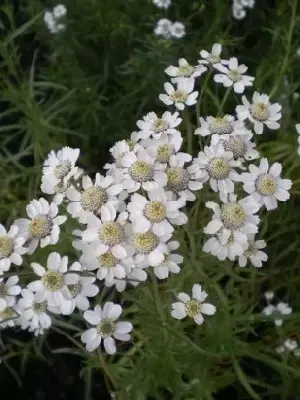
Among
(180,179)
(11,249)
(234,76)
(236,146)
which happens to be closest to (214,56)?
(234,76)

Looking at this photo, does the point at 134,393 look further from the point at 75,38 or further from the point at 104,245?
the point at 75,38

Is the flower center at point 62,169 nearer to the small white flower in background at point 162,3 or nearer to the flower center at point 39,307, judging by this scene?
the flower center at point 39,307

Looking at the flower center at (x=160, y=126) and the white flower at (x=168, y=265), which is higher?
the flower center at (x=160, y=126)

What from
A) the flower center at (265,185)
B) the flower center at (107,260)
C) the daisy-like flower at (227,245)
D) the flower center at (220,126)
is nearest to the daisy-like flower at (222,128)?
the flower center at (220,126)

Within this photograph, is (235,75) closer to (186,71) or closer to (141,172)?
(186,71)

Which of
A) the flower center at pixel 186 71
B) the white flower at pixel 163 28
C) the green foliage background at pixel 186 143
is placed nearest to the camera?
the green foliage background at pixel 186 143

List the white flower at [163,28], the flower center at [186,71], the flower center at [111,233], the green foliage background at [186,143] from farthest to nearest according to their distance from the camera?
the white flower at [163,28], the flower center at [186,71], the green foliage background at [186,143], the flower center at [111,233]

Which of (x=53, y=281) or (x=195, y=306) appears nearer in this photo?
(x=53, y=281)
